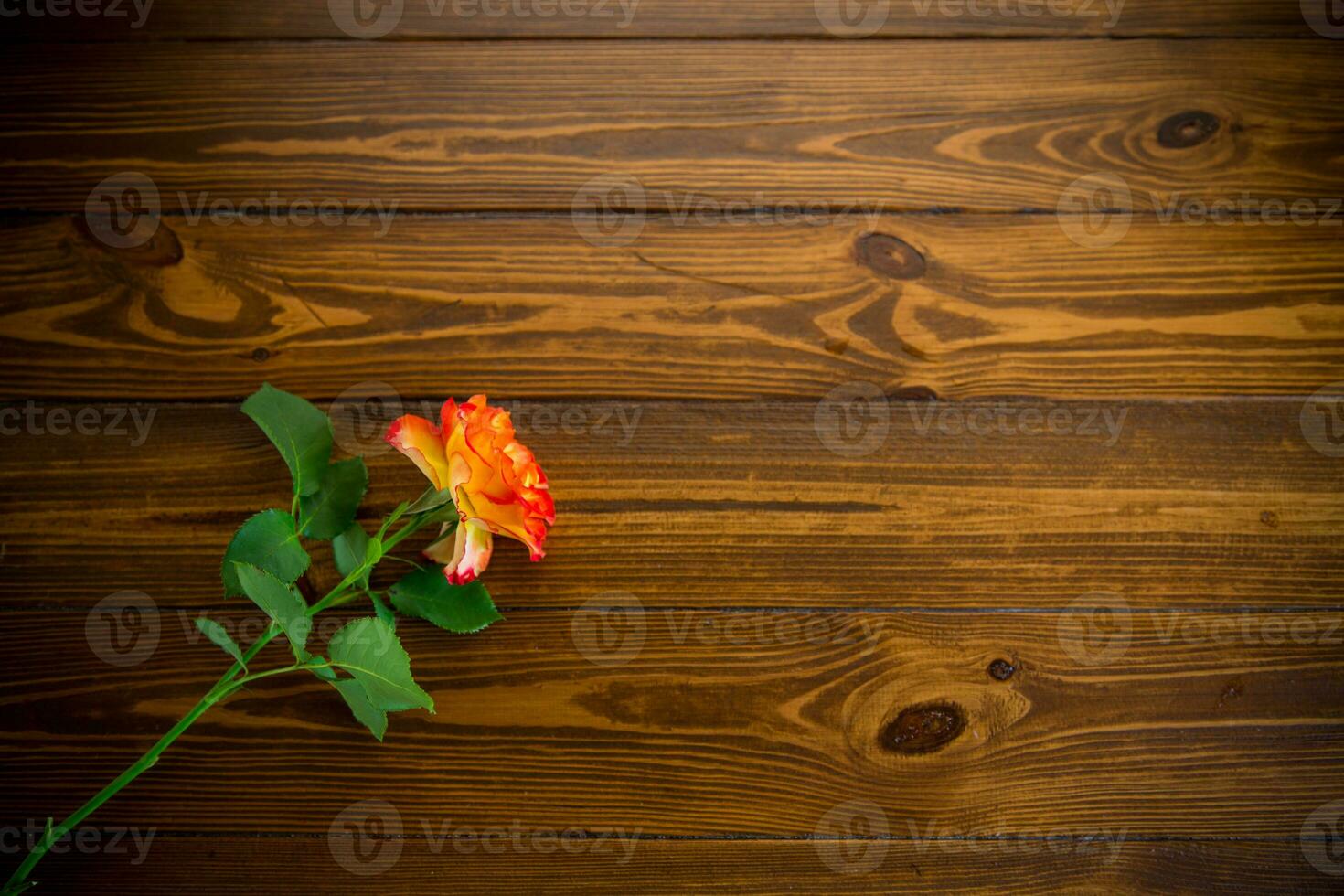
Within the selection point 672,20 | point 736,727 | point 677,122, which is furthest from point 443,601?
point 672,20

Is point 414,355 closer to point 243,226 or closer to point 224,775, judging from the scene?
point 243,226

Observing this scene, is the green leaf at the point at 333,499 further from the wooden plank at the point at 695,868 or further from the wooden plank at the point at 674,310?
the wooden plank at the point at 695,868

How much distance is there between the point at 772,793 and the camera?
91 centimetres

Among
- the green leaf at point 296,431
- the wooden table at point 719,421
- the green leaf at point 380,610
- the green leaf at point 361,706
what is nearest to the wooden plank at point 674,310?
the wooden table at point 719,421

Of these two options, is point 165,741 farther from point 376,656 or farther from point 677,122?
point 677,122

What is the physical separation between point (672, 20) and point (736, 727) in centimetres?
76

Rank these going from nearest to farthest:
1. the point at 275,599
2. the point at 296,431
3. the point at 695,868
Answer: the point at 275,599 < the point at 296,431 < the point at 695,868

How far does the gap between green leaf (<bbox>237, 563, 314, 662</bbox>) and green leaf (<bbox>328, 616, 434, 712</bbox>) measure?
3 cm

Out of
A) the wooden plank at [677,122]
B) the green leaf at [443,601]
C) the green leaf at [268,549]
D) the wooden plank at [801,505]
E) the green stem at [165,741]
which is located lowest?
the green stem at [165,741]

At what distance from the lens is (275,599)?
2.17 ft

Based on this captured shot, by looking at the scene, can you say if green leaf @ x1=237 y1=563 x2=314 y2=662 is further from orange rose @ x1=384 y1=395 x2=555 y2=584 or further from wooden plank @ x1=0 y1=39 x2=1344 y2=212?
wooden plank @ x1=0 y1=39 x2=1344 y2=212

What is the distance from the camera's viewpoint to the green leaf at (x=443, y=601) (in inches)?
32.8

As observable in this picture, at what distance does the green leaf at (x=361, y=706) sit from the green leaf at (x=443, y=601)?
13 cm

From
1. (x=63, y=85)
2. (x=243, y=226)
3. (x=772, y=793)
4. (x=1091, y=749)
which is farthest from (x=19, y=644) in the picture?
(x=1091, y=749)
